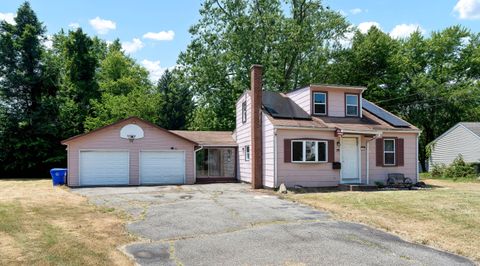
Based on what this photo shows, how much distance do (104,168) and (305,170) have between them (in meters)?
10.2

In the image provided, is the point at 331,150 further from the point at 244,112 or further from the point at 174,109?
the point at 174,109

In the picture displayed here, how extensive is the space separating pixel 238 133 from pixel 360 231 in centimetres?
1442

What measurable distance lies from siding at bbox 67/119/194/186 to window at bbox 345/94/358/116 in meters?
8.66

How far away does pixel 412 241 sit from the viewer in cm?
795

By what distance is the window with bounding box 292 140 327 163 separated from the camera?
1716 centimetres

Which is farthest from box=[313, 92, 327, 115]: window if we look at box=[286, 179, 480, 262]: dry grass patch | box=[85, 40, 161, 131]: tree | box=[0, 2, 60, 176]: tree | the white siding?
box=[0, 2, 60, 176]: tree

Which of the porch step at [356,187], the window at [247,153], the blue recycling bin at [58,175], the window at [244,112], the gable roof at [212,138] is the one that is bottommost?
the porch step at [356,187]

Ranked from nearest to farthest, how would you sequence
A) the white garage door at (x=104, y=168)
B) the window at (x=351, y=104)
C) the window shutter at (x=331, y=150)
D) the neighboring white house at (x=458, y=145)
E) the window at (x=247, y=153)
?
the window shutter at (x=331, y=150) → the white garage door at (x=104, y=168) → the window at (x=351, y=104) → the window at (x=247, y=153) → the neighboring white house at (x=458, y=145)

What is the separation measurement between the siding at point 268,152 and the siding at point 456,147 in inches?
701

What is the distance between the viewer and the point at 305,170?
1725 centimetres

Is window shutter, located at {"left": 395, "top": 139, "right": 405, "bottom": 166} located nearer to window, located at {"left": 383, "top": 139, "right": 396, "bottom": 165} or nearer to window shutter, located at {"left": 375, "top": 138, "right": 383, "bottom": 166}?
window, located at {"left": 383, "top": 139, "right": 396, "bottom": 165}

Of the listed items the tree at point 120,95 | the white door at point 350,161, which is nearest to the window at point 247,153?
the white door at point 350,161

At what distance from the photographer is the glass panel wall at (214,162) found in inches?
930

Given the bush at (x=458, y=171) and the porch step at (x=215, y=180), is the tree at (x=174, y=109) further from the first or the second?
the bush at (x=458, y=171)
